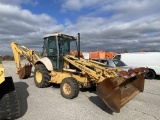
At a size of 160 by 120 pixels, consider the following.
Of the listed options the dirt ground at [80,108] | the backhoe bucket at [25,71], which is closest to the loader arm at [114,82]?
the dirt ground at [80,108]

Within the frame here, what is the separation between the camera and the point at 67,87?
8125mm

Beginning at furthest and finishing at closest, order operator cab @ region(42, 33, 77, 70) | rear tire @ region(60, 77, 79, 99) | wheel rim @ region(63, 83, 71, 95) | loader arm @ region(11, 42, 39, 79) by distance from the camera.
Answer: loader arm @ region(11, 42, 39, 79) < operator cab @ region(42, 33, 77, 70) < wheel rim @ region(63, 83, 71, 95) < rear tire @ region(60, 77, 79, 99)

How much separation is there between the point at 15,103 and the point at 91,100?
3.35m

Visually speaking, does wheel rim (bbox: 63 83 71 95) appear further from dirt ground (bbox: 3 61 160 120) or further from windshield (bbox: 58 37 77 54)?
windshield (bbox: 58 37 77 54)

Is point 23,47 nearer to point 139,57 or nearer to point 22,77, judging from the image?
point 22,77

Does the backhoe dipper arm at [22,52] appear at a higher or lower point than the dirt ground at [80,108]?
higher

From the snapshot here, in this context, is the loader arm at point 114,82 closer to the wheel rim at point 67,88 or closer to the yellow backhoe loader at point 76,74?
the yellow backhoe loader at point 76,74

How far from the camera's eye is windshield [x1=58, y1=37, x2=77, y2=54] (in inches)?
384

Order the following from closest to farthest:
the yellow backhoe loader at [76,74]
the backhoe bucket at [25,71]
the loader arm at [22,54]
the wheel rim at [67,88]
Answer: the yellow backhoe loader at [76,74], the wheel rim at [67,88], the loader arm at [22,54], the backhoe bucket at [25,71]

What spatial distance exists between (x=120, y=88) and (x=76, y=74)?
2.52m

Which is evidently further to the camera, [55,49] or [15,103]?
[55,49]

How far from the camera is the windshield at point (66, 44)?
9742mm

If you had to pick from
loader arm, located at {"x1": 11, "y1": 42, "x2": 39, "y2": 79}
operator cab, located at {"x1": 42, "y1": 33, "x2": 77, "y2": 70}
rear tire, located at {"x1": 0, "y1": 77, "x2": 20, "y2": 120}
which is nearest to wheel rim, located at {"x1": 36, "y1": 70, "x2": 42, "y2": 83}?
operator cab, located at {"x1": 42, "y1": 33, "x2": 77, "y2": 70}

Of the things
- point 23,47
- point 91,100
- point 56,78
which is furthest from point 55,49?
point 23,47
